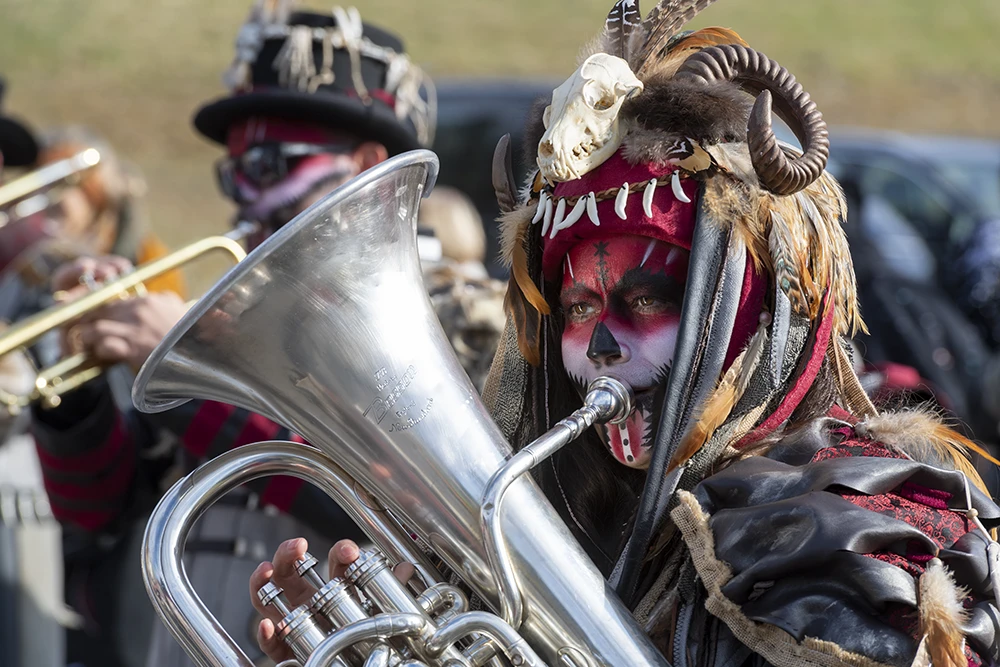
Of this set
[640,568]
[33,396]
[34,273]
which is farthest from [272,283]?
[34,273]

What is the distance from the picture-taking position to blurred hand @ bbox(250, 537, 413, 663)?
6.46ft

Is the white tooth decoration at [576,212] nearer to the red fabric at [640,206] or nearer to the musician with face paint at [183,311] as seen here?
the red fabric at [640,206]

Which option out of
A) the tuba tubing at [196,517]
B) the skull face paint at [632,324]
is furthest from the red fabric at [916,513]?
the tuba tubing at [196,517]

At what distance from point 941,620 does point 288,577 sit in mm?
1047

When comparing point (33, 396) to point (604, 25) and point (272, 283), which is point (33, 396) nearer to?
point (272, 283)

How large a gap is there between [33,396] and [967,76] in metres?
21.6

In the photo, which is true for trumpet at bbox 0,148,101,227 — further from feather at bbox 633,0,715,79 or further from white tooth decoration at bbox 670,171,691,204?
white tooth decoration at bbox 670,171,691,204

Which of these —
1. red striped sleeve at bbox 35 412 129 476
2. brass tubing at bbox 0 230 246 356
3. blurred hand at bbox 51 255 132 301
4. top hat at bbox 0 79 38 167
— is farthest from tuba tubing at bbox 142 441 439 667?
top hat at bbox 0 79 38 167

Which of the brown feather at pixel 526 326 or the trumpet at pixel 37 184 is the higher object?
the trumpet at pixel 37 184

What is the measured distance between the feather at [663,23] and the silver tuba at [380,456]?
434mm

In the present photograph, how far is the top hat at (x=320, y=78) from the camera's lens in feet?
12.0

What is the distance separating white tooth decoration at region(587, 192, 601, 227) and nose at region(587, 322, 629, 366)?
0.17 m

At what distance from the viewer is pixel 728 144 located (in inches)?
78.1

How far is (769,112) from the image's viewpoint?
1837mm
